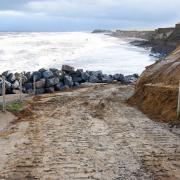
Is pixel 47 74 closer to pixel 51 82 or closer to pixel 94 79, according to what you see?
pixel 51 82

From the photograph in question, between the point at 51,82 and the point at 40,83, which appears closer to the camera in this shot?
the point at 40,83

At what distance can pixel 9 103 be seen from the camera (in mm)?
20109

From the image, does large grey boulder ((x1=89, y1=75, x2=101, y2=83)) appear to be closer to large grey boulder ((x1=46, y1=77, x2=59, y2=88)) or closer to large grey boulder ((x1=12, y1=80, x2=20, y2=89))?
large grey boulder ((x1=46, y1=77, x2=59, y2=88))

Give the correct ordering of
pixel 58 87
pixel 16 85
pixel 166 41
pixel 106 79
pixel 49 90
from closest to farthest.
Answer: pixel 16 85 < pixel 49 90 < pixel 58 87 < pixel 106 79 < pixel 166 41

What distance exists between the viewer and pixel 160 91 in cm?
1927

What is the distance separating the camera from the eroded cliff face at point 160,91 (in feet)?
57.0

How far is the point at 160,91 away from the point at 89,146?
7.77 meters

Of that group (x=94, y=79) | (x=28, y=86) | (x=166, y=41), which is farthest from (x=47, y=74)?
(x=166, y=41)

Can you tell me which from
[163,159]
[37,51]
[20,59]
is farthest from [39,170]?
[37,51]

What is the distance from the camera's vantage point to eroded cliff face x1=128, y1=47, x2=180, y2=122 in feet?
57.0

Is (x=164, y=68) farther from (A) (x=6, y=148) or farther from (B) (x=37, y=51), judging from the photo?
(B) (x=37, y=51)

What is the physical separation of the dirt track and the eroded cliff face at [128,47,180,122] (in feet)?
2.20

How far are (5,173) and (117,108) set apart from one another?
31.7 feet

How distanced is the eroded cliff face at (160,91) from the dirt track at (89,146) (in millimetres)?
670
